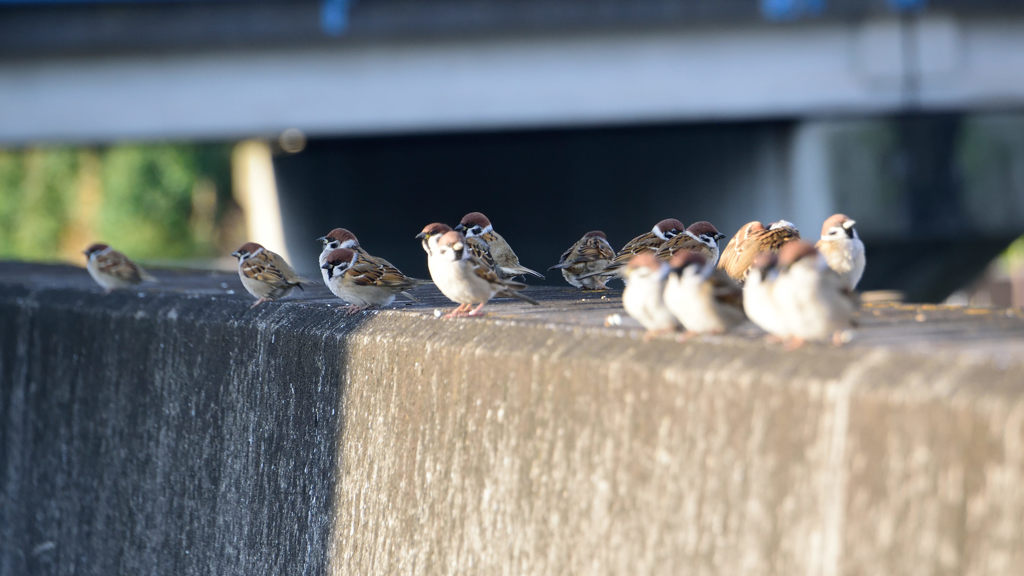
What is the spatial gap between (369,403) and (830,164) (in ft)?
62.2

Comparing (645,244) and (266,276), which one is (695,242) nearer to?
(645,244)

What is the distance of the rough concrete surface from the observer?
2.69m

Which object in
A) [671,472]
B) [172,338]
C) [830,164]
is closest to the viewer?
[671,472]

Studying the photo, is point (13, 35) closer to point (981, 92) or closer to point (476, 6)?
point (476, 6)

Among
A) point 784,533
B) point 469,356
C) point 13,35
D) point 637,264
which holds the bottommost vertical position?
point 784,533

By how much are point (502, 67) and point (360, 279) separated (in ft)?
51.2

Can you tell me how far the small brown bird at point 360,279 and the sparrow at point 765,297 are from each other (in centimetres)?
238

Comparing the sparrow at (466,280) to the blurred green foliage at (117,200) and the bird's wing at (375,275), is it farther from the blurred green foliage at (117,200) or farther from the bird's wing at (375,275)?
the blurred green foliage at (117,200)

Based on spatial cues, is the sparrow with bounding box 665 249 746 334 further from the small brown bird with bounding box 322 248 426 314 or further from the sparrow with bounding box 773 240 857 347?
the small brown bird with bounding box 322 248 426 314

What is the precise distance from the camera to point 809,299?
11.2 ft

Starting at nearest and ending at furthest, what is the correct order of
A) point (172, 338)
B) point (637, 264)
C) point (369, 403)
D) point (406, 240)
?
point (637, 264) < point (369, 403) < point (172, 338) < point (406, 240)

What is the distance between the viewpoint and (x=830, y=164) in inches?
886

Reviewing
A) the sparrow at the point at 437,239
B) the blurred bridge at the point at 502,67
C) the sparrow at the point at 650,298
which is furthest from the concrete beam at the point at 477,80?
the sparrow at the point at 650,298

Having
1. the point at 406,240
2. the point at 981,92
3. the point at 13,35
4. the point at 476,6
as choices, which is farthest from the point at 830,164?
the point at 13,35
